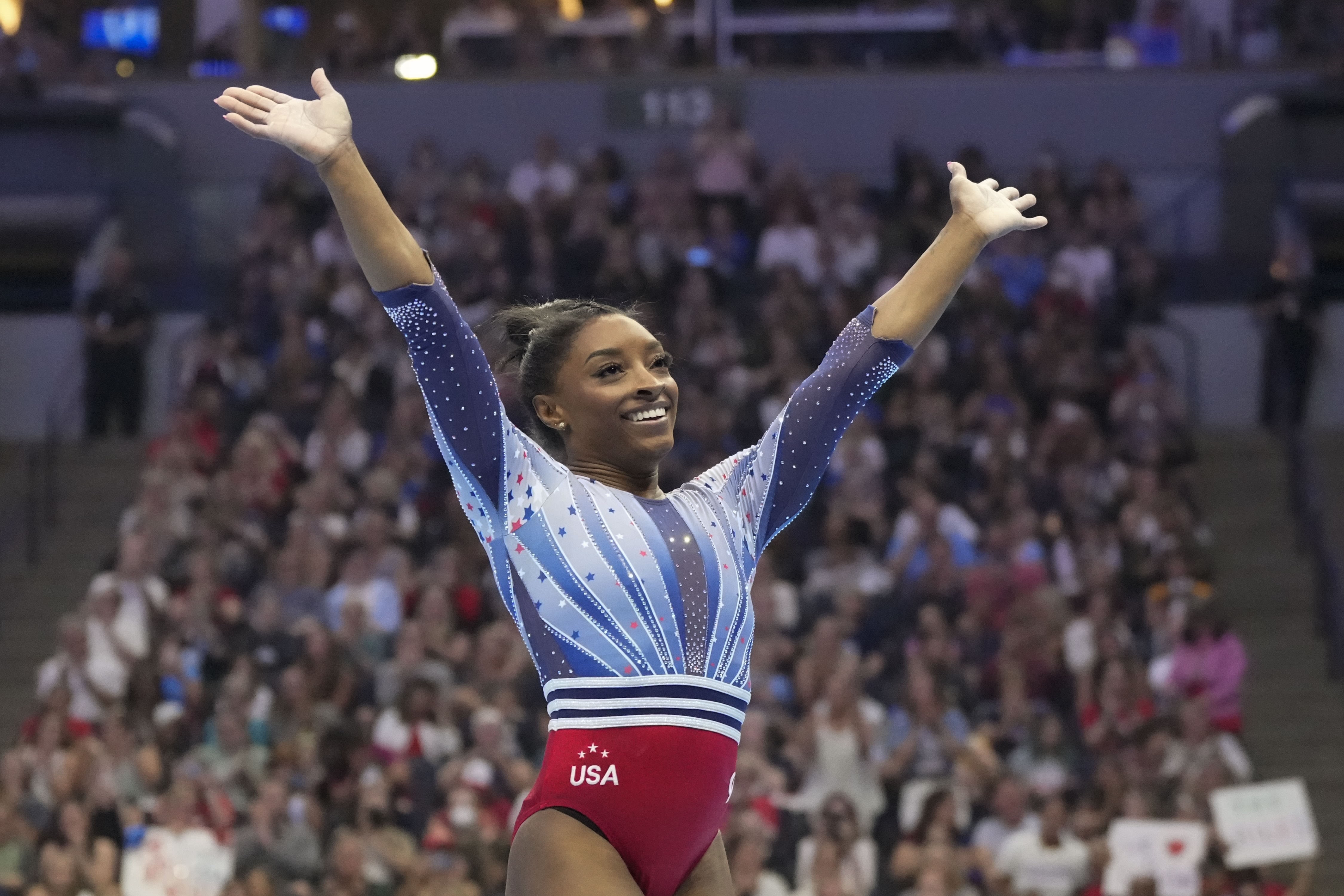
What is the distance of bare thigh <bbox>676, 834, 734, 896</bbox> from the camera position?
12.1ft

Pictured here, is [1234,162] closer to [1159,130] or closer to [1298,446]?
[1159,130]

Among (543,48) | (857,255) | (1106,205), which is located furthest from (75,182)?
(1106,205)

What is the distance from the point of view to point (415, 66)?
1673 centimetres

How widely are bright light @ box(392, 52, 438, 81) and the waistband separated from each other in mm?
13282

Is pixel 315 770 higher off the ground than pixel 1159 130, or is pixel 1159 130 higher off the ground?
pixel 1159 130

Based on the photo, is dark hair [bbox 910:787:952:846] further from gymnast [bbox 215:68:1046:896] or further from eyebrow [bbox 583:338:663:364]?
eyebrow [bbox 583:338:663:364]

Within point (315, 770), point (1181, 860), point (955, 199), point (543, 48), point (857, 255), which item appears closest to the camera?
point (955, 199)

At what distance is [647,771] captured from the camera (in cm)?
358

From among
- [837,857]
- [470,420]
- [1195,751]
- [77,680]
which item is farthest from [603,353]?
[77,680]

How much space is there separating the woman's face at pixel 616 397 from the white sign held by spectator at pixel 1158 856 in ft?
21.2

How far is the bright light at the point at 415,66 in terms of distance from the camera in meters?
16.5

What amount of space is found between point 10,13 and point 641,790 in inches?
632

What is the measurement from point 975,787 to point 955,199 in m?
6.54

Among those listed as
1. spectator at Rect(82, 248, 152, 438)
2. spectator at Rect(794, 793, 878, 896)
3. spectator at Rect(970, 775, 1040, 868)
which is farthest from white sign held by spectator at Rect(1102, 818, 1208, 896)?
spectator at Rect(82, 248, 152, 438)
